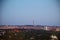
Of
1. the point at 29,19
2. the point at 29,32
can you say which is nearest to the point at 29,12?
the point at 29,19

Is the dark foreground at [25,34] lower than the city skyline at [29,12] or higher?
lower

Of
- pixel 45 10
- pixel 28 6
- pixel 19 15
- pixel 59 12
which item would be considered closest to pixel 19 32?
pixel 19 15

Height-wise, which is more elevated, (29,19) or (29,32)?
(29,19)

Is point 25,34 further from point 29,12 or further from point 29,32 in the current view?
point 29,12

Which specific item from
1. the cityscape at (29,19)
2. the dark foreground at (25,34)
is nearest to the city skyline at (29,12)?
the cityscape at (29,19)

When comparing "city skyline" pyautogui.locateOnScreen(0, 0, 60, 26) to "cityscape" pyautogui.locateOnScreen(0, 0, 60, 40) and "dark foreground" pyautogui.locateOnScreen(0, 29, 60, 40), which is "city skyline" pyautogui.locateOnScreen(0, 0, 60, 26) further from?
"dark foreground" pyautogui.locateOnScreen(0, 29, 60, 40)

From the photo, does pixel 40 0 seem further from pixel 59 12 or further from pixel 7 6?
pixel 7 6

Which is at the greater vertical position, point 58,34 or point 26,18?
point 26,18

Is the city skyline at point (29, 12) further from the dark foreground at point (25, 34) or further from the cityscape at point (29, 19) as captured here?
the dark foreground at point (25, 34)
